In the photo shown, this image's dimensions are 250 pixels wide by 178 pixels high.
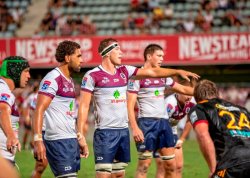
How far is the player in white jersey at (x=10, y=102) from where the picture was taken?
7.58 metres

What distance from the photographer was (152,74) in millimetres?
9438

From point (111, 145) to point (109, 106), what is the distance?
0.57 meters

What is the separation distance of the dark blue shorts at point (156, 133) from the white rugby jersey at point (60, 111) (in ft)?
8.22

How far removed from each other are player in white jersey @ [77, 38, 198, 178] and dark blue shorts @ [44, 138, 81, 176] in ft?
2.47

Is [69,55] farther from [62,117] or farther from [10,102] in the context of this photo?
[10,102]

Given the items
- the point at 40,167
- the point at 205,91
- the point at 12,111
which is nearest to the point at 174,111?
the point at 40,167

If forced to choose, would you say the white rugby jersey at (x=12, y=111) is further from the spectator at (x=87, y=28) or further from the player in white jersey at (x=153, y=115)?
the spectator at (x=87, y=28)

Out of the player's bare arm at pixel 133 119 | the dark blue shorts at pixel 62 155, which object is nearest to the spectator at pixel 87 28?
the player's bare arm at pixel 133 119

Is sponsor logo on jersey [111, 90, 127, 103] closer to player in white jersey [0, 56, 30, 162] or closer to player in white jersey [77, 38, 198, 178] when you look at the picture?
player in white jersey [77, 38, 198, 178]

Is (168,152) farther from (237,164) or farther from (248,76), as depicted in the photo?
(248,76)

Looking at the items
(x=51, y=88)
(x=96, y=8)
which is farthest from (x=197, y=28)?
(x=51, y=88)

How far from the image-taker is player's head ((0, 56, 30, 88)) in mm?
8234

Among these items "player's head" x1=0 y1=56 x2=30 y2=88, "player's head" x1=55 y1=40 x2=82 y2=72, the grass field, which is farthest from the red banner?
"player's head" x1=0 y1=56 x2=30 y2=88

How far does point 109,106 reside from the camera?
9.81 metres
